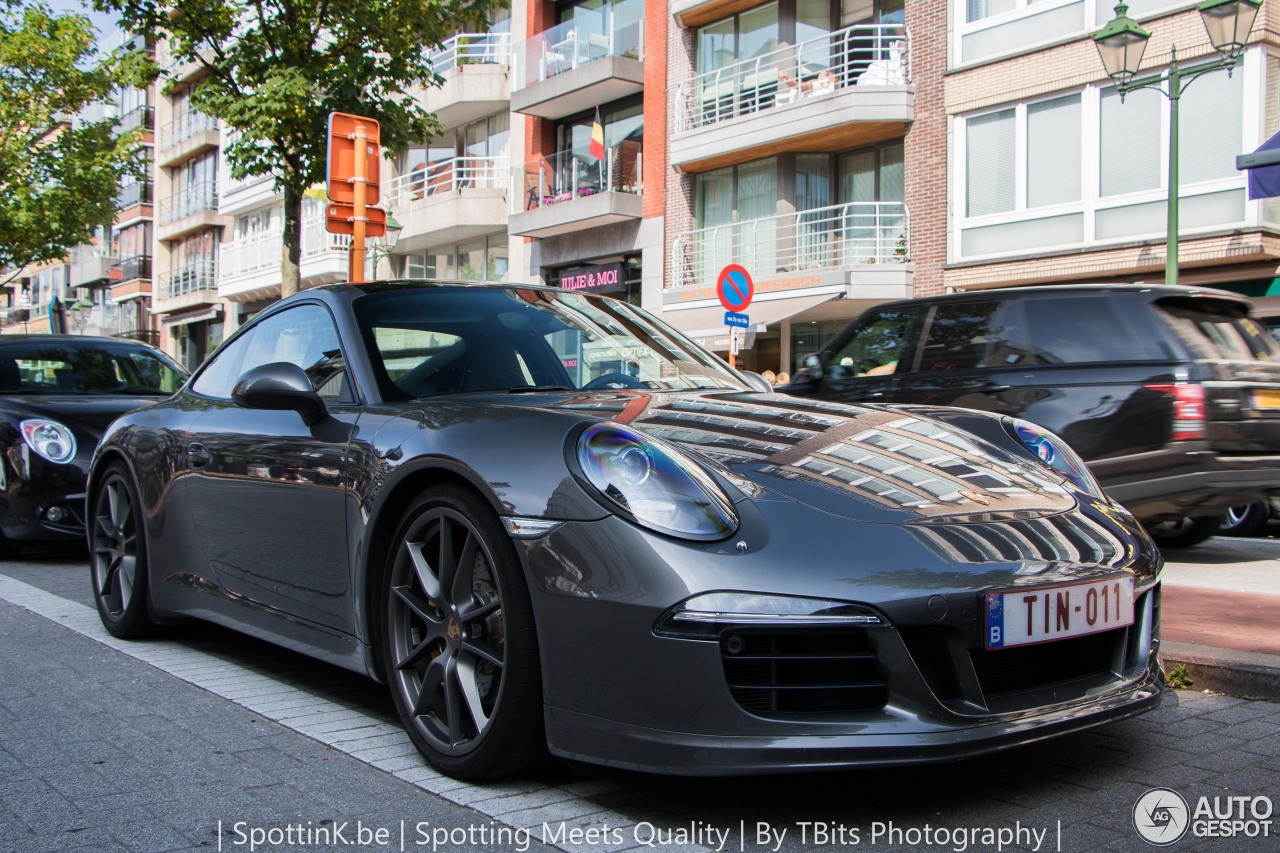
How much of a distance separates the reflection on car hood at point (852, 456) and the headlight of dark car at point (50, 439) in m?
5.30

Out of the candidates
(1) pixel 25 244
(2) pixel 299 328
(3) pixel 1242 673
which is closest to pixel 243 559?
(2) pixel 299 328

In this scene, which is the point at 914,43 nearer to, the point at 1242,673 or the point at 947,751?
the point at 1242,673

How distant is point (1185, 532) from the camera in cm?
873

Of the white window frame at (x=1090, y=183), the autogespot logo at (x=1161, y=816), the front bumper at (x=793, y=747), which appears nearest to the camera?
the front bumper at (x=793, y=747)


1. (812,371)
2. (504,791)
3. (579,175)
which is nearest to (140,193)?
(579,175)

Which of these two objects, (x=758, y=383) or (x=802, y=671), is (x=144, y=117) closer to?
(x=758, y=383)

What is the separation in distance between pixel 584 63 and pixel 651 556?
78.9 ft

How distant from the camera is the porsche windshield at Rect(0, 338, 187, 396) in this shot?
855 centimetres

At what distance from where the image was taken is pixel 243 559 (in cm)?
419

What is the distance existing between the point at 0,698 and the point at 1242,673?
4.02 metres

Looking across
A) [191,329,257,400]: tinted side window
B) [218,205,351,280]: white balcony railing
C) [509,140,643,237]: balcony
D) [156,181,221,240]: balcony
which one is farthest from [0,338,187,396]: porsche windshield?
[156,181,221,240]: balcony

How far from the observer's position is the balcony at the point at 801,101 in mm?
19797

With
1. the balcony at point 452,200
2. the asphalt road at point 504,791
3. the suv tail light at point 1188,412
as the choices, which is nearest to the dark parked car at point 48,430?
the asphalt road at point 504,791

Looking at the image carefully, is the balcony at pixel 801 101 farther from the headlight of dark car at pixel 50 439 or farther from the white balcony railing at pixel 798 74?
the headlight of dark car at pixel 50 439
